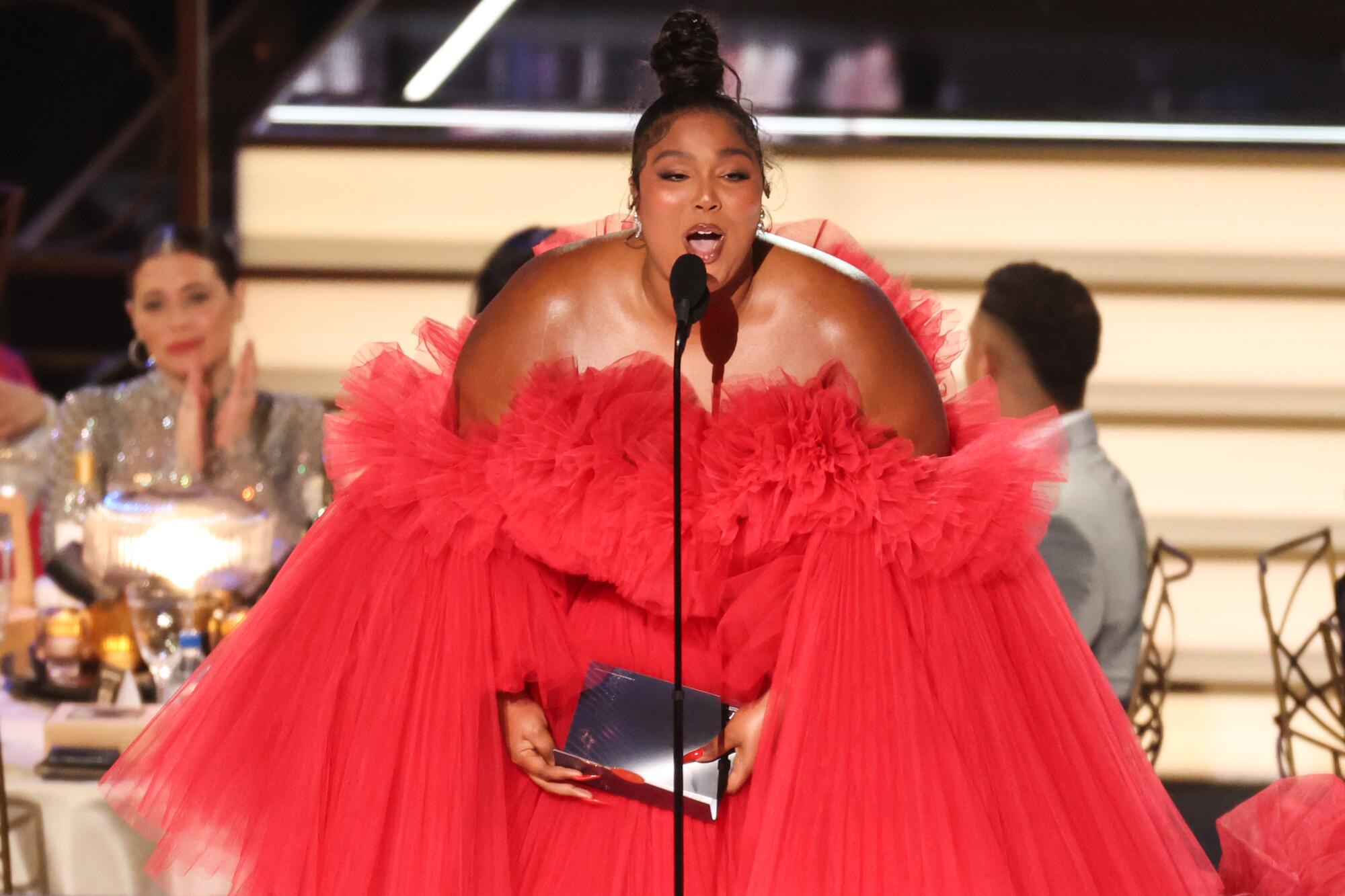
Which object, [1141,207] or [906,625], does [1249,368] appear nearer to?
[1141,207]

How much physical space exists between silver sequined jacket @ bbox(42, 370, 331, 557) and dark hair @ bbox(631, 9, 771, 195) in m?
1.92

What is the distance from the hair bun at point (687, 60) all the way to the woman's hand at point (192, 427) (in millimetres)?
2107

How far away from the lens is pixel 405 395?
→ 5.74ft

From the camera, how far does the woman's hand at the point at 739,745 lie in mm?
1549

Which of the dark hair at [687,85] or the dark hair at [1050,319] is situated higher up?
the dark hair at [687,85]

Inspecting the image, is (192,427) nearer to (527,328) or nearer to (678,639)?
(527,328)

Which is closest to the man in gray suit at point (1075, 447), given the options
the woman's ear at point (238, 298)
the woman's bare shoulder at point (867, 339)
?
the woman's bare shoulder at point (867, 339)

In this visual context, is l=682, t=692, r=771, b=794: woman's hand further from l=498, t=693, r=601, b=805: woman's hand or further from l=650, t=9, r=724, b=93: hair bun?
l=650, t=9, r=724, b=93: hair bun

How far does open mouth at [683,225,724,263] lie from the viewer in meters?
1.56

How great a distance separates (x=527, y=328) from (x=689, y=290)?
14.6 inches

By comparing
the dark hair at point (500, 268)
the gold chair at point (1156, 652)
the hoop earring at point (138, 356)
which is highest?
the dark hair at point (500, 268)

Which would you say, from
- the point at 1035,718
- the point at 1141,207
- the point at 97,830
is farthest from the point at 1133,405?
the point at 97,830

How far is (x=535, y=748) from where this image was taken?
5.29 ft

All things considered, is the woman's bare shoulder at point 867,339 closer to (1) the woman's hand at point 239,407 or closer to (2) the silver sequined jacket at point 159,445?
(2) the silver sequined jacket at point 159,445
